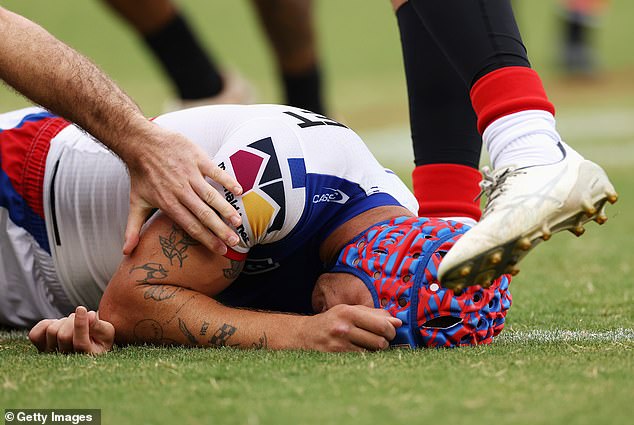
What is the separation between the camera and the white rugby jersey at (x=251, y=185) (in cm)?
214

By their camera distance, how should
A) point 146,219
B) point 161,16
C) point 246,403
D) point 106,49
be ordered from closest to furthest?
point 246,403 < point 146,219 < point 161,16 < point 106,49

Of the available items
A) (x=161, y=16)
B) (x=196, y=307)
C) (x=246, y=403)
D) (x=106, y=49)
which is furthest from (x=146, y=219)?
(x=106, y=49)

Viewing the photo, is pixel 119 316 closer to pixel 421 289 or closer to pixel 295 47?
pixel 421 289

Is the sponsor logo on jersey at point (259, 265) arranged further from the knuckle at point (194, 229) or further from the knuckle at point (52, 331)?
the knuckle at point (52, 331)

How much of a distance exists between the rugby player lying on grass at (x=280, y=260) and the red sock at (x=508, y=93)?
26cm

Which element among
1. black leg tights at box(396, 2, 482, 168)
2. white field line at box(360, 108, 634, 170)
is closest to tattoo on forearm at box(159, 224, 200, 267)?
black leg tights at box(396, 2, 482, 168)

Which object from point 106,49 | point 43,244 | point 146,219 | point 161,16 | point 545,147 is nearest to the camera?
point 545,147

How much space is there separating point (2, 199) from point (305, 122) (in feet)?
2.57

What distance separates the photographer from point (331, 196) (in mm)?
2223

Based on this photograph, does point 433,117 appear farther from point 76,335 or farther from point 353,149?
point 76,335


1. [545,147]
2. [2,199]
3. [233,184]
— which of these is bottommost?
[2,199]

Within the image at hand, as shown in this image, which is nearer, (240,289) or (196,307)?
(196,307)

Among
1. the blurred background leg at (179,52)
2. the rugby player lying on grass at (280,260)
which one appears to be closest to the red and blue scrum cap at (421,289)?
the rugby player lying on grass at (280,260)

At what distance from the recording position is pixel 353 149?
2.31m
